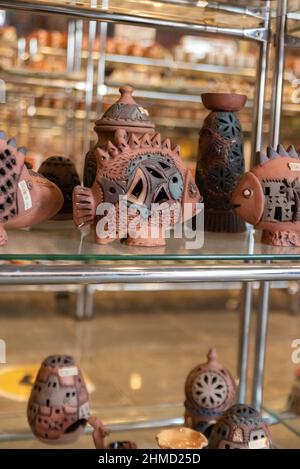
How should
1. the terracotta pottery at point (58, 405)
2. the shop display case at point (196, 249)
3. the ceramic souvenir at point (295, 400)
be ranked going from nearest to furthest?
the shop display case at point (196, 249) → the terracotta pottery at point (58, 405) → the ceramic souvenir at point (295, 400)

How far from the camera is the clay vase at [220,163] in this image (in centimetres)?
115

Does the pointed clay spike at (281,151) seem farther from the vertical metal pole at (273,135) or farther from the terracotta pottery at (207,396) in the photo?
the terracotta pottery at (207,396)

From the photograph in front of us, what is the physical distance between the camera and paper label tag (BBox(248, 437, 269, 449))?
1.16m

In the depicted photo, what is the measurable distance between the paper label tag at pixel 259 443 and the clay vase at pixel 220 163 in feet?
1.26

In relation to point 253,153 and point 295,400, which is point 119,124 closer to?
point 253,153

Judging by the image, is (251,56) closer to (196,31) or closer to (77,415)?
(196,31)

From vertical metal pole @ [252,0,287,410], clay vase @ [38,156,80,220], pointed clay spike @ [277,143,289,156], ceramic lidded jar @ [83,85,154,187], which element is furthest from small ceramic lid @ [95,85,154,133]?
vertical metal pole @ [252,0,287,410]

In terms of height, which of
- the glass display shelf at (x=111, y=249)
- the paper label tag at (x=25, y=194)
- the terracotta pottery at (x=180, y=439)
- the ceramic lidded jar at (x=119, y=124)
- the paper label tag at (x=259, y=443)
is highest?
the ceramic lidded jar at (x=119, y=124)

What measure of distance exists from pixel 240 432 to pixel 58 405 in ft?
1.14

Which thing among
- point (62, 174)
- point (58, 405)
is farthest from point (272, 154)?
point (58, 405)

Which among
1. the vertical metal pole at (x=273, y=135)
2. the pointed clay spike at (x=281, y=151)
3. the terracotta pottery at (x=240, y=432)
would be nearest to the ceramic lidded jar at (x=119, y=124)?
the pointed clay spike at (x=281, y=151)

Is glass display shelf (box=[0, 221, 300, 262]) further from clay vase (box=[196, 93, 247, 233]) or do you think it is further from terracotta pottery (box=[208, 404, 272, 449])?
terracotta pottery (box=[208, 404, 272, 449])

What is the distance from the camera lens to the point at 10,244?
34.9 inches

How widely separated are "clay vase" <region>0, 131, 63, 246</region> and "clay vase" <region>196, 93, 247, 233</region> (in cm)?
29
